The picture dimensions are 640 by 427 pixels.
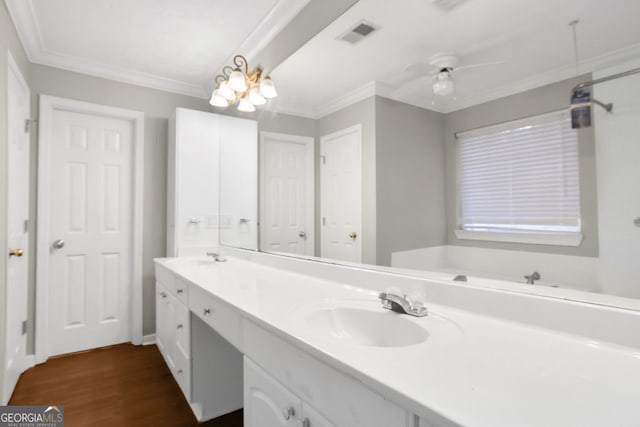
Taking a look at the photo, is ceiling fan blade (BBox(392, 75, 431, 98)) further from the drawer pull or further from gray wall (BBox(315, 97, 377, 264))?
the drawer pull

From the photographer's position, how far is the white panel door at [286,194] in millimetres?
1669

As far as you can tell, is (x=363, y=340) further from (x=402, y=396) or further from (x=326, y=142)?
(x=326, y=142)

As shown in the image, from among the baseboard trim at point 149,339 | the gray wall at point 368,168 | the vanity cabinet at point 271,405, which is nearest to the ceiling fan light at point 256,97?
the gray wall at point 368,168

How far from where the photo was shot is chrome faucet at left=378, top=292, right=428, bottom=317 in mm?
989

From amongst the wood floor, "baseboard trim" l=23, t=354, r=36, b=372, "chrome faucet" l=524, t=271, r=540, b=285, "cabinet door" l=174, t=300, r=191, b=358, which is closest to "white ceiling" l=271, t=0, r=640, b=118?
"chrome faucet" l=524, t=271, r=540, b=285

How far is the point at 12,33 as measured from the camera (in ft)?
6.14

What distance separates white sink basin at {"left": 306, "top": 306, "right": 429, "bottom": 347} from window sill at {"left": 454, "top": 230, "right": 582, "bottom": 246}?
0.33 metres

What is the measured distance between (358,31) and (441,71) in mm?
501

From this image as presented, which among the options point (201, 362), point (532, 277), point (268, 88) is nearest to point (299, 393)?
point (532, 277)

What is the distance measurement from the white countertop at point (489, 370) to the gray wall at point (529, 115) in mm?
217

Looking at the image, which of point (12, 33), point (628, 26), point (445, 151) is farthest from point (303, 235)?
point (12, 33)

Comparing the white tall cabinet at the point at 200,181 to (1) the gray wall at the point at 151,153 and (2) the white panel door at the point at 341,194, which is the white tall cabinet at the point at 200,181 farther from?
(2) the white panel door at the point at 341,194

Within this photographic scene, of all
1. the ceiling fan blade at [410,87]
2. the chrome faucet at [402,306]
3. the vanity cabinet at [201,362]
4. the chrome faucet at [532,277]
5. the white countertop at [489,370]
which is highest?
the ceiling fan blade at [410,87]

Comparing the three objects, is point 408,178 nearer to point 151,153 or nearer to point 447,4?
point 447,4
